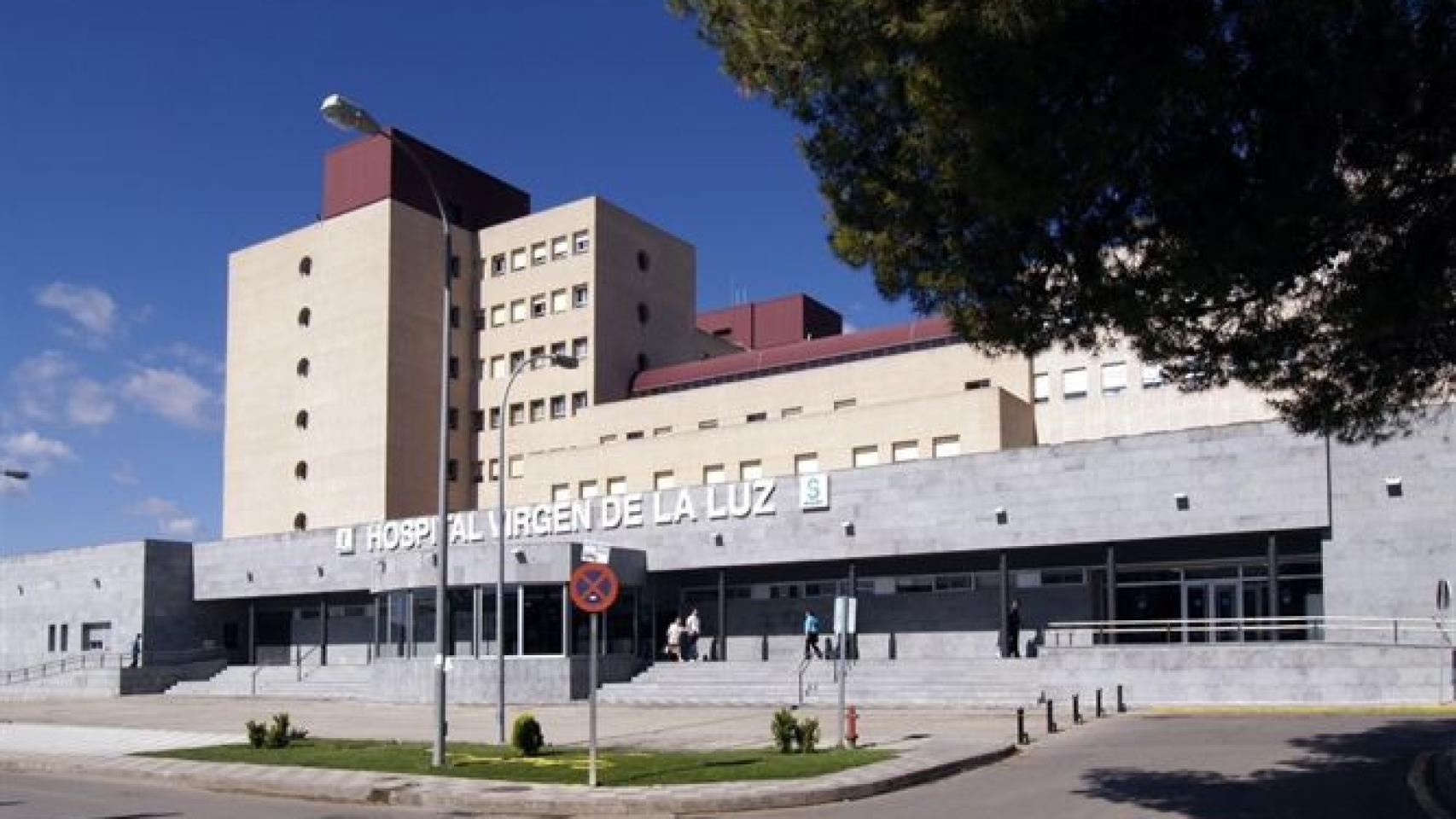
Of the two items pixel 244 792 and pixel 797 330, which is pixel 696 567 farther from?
pixel 797 330

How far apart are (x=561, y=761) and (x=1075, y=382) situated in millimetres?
29741

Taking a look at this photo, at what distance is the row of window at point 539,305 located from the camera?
60812 millimetres

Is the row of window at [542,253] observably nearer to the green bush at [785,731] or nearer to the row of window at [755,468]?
the row of window at [755,468]

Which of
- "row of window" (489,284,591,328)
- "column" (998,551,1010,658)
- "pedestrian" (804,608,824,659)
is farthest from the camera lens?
"row of window" (489,284,591,328)

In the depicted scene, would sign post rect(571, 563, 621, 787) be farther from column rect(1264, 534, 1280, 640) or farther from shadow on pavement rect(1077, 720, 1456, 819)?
column rect(1264, 534, 1280, 640)

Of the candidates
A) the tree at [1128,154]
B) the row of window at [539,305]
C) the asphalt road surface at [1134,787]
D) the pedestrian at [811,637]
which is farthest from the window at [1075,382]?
the tree at [1128,154]

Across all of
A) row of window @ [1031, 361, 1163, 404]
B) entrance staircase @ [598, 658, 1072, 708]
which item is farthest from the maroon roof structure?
entrance staircase @ [598, 658, 1072, 708]

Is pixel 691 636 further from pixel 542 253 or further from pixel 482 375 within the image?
pixel 542 253

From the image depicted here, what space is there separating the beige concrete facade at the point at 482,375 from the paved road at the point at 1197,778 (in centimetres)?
2845

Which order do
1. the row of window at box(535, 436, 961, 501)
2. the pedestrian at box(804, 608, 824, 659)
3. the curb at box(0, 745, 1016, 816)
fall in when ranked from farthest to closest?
the row of window at box(535, 436, 961, 501) < the pedestrian at box(804, 608, 824, 659) < the curb at box(0, 745, 1016, 816)

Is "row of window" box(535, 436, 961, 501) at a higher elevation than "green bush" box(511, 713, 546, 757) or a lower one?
higher

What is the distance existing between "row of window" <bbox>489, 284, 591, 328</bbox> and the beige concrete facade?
3.8 inches

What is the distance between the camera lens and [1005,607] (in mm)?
35844

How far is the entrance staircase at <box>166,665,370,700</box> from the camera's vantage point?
45219 millimetres
